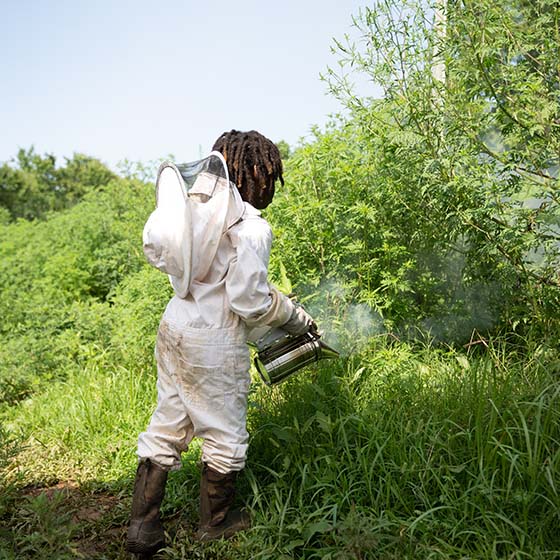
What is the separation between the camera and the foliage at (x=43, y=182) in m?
21.4

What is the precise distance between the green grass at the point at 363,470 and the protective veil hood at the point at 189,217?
1.01m

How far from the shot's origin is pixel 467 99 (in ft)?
12.4

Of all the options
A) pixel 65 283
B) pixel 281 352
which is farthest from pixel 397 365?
pixel 65 283

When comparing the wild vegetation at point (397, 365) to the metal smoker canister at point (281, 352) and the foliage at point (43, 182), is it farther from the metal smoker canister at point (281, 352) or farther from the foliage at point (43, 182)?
the foliage at point (43, 182)

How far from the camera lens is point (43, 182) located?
24.2m

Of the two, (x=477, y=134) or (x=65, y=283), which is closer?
(x=477, y=134)

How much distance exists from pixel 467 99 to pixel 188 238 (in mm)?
2022

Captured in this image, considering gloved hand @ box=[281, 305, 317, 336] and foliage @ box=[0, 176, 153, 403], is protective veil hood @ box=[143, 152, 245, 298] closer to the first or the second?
gloved hand @ box=[281, 305, 317, 336]

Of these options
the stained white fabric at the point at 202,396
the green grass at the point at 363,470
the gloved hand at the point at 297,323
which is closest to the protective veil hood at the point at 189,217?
the stained white fabric at the point at 202,396

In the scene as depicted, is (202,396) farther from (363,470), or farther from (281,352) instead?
(363,470)

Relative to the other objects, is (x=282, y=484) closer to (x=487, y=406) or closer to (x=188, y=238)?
(x=487, y=406)

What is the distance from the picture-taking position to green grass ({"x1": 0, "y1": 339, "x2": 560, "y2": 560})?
2.62 meters

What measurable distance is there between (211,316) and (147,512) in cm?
91

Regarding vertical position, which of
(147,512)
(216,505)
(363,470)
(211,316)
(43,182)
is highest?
(43,182)
